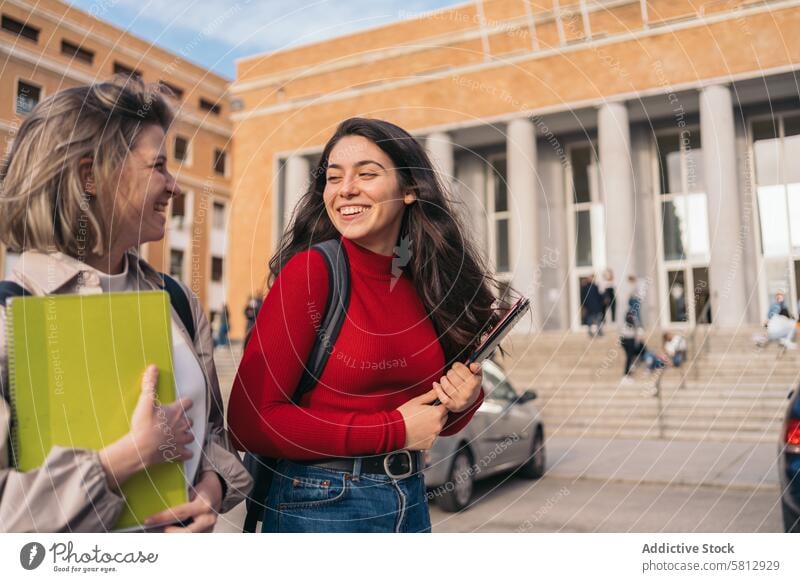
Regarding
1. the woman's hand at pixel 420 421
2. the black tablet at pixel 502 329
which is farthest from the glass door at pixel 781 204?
the woman's hand at pixel 420 421

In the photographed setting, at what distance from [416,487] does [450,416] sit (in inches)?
9.2

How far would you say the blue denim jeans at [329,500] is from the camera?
1762 mm

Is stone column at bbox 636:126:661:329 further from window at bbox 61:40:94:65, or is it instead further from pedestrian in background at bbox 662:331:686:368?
window at bbox 61:40:94:65

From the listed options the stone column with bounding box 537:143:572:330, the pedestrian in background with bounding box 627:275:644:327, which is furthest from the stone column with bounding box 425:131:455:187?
the stone column with bounding box 537:143:572:330

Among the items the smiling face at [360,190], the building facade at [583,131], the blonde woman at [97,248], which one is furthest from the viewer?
the building facade at [583,131]

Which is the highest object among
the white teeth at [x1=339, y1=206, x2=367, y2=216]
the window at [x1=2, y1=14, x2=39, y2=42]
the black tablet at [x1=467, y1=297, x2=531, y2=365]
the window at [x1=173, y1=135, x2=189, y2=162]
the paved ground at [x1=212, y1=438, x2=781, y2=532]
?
the window at [x1=2, y1=14, x2=39, y2=42]

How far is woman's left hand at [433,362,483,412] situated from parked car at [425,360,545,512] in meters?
2.66

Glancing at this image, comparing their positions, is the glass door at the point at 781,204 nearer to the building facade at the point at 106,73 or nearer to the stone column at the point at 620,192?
the building facade at the point at 106,73

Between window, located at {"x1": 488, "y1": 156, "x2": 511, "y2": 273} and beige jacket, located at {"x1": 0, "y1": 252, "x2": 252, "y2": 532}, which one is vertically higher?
window, located at {"x1": 488, "y1": 156, "x2": 511, "y2": 273}

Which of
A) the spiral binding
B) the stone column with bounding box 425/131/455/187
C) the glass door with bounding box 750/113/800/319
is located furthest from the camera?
the glass door with bounding box 750/113/800/319

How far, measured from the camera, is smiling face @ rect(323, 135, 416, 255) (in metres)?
1.95

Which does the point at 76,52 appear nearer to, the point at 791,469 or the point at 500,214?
the point at 791,469

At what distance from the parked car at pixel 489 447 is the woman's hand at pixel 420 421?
8.99ft

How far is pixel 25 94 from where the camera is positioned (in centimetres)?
235
